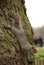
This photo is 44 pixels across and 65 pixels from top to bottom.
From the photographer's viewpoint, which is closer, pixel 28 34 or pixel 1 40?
pixel 1 40

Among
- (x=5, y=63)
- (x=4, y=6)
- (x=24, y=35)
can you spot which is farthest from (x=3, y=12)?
(x=5, y=63)

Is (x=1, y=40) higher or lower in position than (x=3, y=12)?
lower

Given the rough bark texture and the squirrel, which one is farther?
the squirrel

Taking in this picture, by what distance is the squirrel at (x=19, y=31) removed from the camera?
4266 millimetres

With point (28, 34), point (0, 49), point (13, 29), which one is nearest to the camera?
point (0, 49)

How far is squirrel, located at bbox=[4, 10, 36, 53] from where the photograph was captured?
4266 mm

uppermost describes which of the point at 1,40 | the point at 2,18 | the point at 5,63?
the point at 2,18

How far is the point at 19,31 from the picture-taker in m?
4.36

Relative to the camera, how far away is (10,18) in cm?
442

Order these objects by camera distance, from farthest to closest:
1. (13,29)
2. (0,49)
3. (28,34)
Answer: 1. (28,34)
2. (13,29)
3. (0,49)

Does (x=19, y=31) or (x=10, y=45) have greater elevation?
(x=19, y=31)

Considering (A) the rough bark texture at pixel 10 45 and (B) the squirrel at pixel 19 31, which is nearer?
(A) the rough bark texture at pixel 10 45

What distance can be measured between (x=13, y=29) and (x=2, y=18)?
0.20 meters

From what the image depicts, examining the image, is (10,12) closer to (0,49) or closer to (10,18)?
(10,18)
